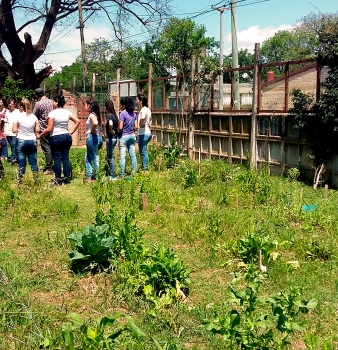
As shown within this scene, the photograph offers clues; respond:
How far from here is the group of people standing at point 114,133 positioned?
8966 mm

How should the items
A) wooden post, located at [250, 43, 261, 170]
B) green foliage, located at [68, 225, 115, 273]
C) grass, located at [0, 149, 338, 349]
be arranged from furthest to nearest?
wooden post, located at [250, 43, 261, 170] < green foliage, located at [68, 225, 115, 273] < grass, located at [0, 149, 338, 349]

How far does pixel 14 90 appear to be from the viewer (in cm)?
1888

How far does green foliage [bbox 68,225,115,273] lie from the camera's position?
4551 mm

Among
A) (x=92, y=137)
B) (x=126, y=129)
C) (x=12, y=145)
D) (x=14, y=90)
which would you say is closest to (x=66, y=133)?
(x=92, y=137)

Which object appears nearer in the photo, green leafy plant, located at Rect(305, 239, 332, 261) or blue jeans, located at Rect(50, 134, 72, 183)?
green leafy plant, located at Rect(305, 239, 332, 261)

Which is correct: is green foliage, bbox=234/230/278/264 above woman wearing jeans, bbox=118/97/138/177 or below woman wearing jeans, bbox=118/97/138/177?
below

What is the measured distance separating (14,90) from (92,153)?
11314 millimetres

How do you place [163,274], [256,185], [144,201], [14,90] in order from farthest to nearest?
[14,90]
[256,185]
[144,201]
[163,274]

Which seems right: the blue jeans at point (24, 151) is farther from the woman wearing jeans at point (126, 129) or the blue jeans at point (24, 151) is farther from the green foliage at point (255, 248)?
the green foliage at point (255, 248)

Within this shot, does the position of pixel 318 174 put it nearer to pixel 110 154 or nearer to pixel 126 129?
pixel 126 129

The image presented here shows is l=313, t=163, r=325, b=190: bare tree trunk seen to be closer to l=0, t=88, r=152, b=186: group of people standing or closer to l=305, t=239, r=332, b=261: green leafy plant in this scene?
l=0, t=88, r=152, b=186: group of people standing

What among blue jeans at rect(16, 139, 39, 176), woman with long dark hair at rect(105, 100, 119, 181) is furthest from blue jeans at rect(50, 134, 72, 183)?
woman with long dark hair at rect(105, 100, 119, 181)

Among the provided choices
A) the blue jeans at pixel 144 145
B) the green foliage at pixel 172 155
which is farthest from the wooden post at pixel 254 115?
the blue jeans at pixel 144 145

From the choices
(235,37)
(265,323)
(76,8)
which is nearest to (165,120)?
(235,37)
